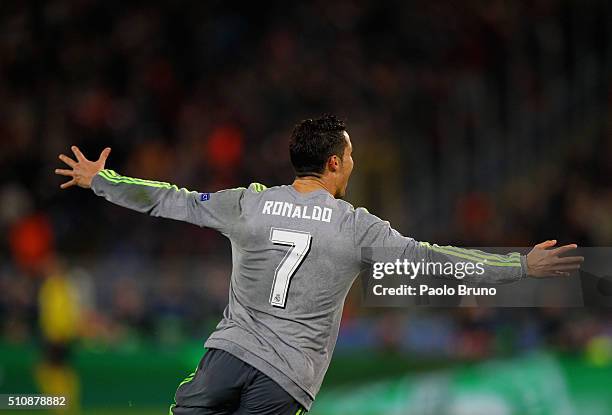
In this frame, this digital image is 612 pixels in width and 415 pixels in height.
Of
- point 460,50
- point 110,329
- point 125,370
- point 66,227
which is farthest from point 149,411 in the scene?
point 460,50

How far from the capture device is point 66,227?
40.8 feet

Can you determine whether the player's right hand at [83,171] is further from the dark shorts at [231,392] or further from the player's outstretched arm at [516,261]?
the player's outstretched arm at [516,261]

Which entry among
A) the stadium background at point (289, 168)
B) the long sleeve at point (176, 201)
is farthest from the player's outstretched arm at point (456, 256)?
the stadium background at point (289, 168)

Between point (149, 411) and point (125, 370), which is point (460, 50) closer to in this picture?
point (125, 370)

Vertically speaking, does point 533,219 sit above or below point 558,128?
below

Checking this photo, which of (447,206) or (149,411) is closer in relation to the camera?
(149,411)

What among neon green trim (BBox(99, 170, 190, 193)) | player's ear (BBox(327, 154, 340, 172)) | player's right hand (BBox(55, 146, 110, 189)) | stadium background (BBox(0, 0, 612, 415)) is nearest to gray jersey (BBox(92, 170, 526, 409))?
player's ear (BBox(327, 154, 340, 172))

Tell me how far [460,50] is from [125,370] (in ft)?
24.0

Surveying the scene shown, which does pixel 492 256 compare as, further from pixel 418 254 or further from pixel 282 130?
pixel 282 130

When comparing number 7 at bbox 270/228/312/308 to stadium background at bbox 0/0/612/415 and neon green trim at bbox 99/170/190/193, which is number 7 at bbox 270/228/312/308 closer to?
neon green trim at bbox 99/170/190/193

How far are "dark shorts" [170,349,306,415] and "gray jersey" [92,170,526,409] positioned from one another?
0.04 metres

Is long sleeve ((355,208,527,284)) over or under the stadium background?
under

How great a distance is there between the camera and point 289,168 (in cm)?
1248

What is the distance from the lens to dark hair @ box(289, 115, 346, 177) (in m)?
4.73
